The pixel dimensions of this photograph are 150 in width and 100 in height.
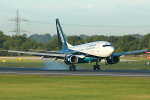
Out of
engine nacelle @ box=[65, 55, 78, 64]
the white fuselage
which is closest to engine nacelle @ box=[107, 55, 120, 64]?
the white fuselage

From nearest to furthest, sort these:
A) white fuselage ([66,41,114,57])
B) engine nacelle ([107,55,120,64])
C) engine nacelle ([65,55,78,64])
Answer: white fuselage ([66,41,114,57]), engine nacelle ([65,55,78,64]), engine nacelle ([107,55,120,64])

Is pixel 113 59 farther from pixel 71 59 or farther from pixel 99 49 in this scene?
pixel 71 59

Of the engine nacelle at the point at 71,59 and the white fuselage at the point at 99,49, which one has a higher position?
the white fuselage at the point at 99,49

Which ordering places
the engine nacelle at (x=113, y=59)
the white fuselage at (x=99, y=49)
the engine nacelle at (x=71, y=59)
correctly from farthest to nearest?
the engine nacelle at (x=113, y=59)
the engine nacelle at (x=71, y=59)
the white fuselage at (x=99, y=49)

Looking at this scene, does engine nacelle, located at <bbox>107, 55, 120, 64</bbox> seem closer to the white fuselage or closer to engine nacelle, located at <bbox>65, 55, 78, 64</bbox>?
the white fuselage

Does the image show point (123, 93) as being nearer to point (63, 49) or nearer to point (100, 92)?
point (100, 92)

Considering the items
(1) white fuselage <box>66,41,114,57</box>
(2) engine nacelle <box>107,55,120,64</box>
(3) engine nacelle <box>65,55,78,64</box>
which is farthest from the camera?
(2) engine nacelle <box>107,55,120,64</box>

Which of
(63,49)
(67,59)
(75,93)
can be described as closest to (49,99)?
(75,93)

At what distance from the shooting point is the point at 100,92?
85.1ft

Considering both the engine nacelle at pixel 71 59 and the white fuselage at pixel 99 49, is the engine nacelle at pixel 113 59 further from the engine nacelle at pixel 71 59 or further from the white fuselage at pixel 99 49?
the engine nacelle at pixel 71 59

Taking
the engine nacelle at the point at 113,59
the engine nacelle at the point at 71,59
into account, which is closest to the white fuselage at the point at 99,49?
the engine nacelle at the point at 71,59

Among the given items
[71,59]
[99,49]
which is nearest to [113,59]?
[99,49]

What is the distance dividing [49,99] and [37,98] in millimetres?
859

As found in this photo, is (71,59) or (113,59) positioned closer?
(71,59)
